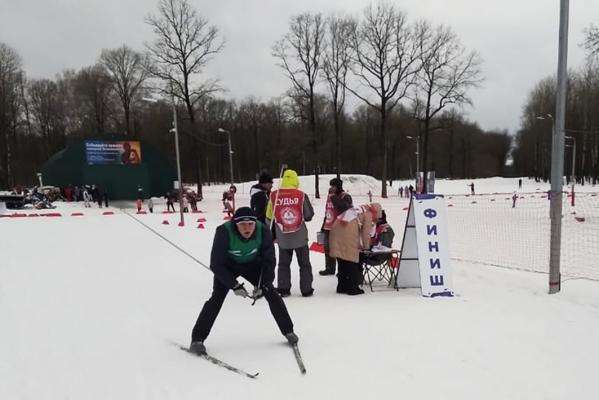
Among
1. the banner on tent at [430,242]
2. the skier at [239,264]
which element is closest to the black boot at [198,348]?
the skier at [239,264]

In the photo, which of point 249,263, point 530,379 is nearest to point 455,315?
point 530,379

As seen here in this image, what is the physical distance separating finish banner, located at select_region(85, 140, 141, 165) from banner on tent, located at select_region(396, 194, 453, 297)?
103ft

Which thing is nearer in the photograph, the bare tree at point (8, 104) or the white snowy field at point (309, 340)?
the white snowy field at point (309, 340)

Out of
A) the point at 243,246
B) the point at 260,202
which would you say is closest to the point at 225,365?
the point at 243,246

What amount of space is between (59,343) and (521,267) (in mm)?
8385

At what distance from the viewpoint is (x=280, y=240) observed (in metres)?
6.39

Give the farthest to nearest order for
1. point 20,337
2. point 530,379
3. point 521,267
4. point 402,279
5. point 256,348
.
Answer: point 521,267 → point 402,279 → point 20,337 → point 256,348 → point 530,379

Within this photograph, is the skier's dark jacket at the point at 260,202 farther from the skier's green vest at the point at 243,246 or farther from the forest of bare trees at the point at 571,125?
the forest of bare trees at the point at 571,125

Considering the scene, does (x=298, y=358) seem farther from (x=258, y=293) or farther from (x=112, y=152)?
(x=112, y=152)

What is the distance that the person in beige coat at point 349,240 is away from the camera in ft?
21.0

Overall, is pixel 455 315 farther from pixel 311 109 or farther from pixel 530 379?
pixel 311 109

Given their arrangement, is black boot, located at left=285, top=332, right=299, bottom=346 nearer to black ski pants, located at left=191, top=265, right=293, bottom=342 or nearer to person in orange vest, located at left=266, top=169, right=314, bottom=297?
black ski pants, located at left=191, top=265, right=293, bottom=342

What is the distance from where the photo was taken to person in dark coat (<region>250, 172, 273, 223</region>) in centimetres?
693

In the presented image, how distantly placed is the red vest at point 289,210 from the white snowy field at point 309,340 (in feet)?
3.49
